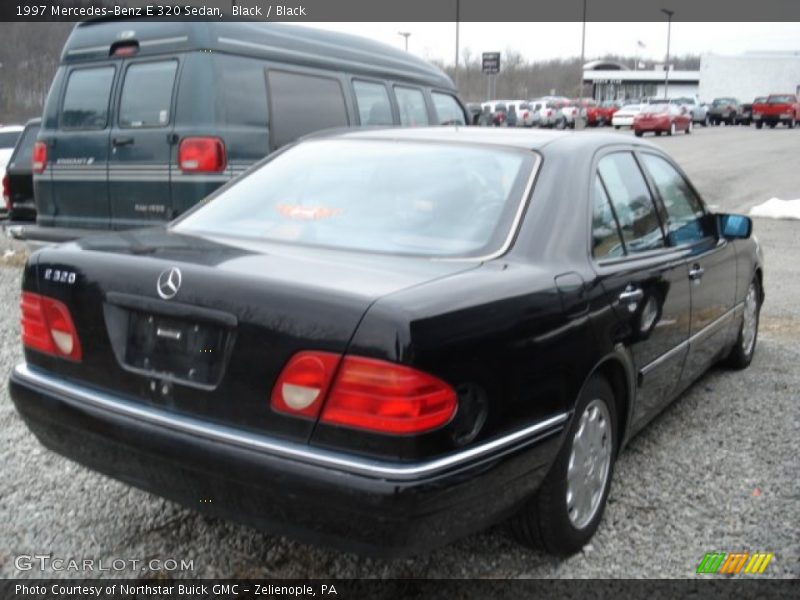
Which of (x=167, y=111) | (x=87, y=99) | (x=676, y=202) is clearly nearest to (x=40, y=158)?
(x=87, y=99)

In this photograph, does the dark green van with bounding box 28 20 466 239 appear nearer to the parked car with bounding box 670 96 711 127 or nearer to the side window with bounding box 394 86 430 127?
the side window with bounding box 394 86 430 127

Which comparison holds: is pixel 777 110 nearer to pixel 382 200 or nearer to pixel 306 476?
pixel 382 200

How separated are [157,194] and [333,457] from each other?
14.9 feet

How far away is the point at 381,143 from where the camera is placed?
140 inches

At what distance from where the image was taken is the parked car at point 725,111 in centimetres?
5144

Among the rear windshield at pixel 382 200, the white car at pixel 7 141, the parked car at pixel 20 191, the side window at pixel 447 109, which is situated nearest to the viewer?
the rear windshield at pixel 382 200

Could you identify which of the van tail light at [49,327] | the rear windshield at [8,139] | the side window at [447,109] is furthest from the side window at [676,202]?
the rear windshield at [8,139]

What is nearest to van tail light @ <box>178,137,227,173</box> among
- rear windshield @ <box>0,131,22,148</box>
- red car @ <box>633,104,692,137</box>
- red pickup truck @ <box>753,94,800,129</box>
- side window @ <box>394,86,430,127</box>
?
side window @ <box>394,86,430,127</box>

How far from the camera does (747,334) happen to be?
5.46 m

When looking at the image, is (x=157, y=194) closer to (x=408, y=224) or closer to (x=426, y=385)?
(x=408, y=224)

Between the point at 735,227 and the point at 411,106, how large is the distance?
16.4 feet

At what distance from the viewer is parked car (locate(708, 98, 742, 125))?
51.4m

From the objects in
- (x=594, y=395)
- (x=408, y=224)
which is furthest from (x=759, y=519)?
(x=408, y=224)

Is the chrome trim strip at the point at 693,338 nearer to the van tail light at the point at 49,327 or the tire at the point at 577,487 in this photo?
the tire at the point at 577,487
